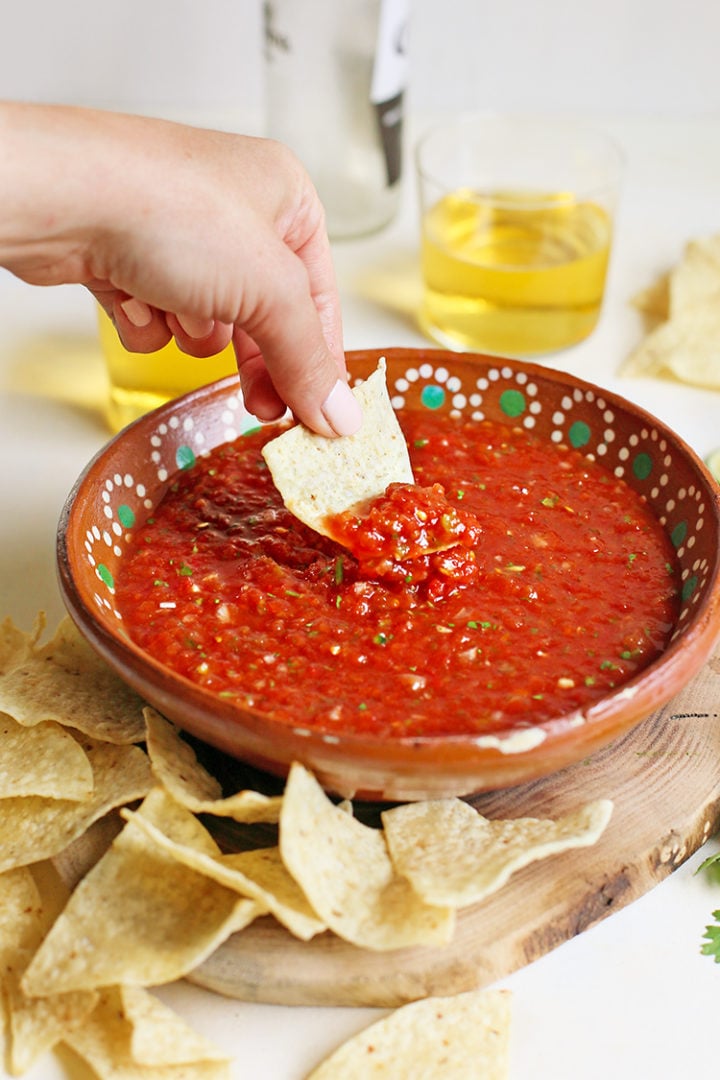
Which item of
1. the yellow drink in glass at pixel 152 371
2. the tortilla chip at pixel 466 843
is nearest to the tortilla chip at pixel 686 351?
the yellow drink in glass at pixel 152 371

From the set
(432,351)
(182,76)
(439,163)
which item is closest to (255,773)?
(432,351)

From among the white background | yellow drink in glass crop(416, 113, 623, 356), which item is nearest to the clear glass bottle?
yellow drink in glass crop(416, 113, 623, 356)

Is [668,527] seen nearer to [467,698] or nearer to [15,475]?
[467,698]

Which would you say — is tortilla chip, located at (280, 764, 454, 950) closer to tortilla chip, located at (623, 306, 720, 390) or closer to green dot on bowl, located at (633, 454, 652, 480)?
green dot on bowl, located at (633, 454, 652, 480)

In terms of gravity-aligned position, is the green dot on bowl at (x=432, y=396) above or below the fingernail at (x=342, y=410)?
below

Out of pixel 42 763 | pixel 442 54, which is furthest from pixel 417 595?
pixel 442 54

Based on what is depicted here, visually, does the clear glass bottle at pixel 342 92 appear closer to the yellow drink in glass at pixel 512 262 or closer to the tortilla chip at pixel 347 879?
the yellow drink in glass at pixel 512 262
